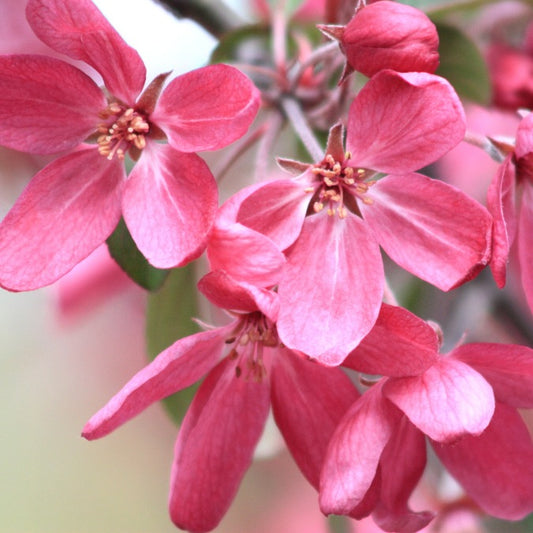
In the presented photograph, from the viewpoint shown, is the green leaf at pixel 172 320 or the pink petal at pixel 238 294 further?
the green leaf at pixel 172 320

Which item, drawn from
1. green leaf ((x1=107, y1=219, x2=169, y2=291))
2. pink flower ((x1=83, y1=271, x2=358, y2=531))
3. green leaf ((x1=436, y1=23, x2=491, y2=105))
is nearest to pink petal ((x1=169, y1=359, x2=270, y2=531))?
pink flower ((x1=83, y1=271, x2=358, y2=531))

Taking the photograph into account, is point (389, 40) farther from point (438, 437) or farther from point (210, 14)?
point (210, 14)

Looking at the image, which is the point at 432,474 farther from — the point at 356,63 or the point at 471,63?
the point at 356,63

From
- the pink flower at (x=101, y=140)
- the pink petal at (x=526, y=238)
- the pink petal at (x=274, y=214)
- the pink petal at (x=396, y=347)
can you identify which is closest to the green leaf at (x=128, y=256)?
the pink flower at (x=101, y=140)

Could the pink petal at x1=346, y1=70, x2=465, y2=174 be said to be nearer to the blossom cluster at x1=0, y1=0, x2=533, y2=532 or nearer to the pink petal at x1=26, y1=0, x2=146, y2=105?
the blossom cluster at x1=0, y1=0, x2=533, y2=532

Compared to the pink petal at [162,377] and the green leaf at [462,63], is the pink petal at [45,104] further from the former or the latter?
the green leaf at [462,63]

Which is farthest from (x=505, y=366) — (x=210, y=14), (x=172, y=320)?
(x=210, y=14)
